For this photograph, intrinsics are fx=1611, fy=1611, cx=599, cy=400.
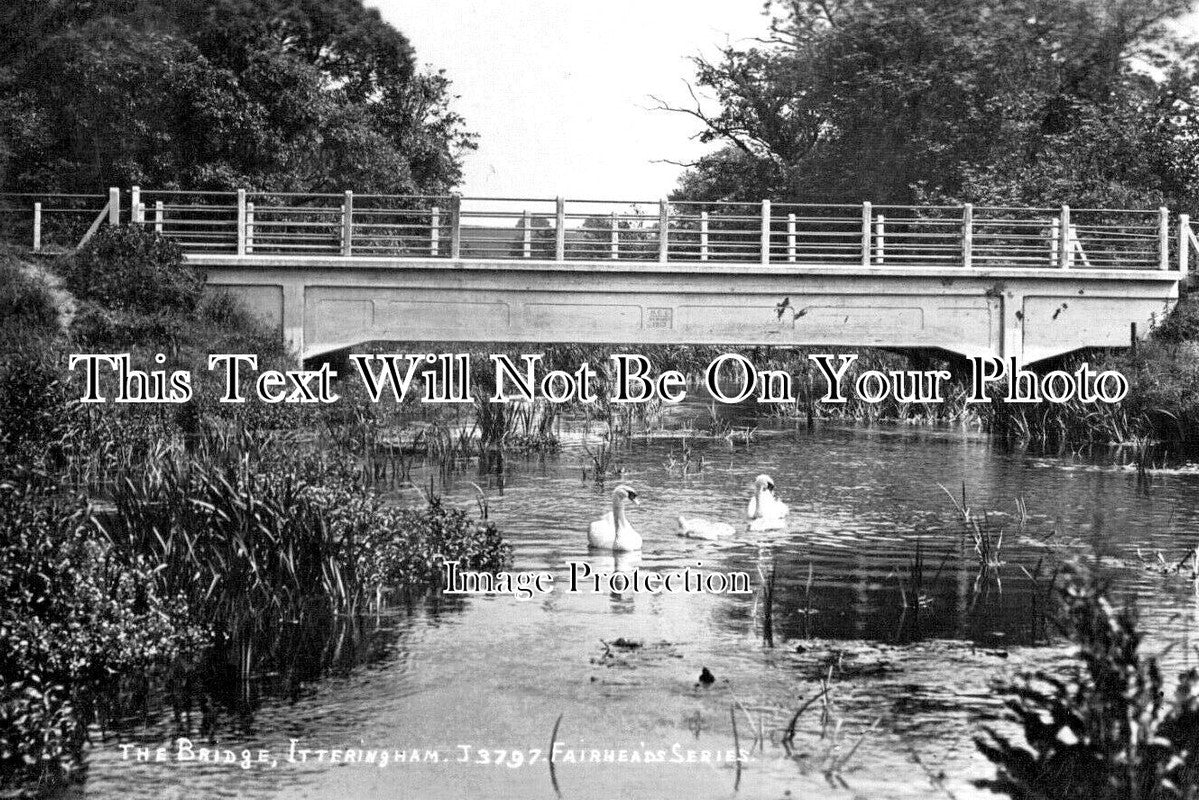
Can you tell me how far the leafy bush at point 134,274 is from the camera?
2098cm

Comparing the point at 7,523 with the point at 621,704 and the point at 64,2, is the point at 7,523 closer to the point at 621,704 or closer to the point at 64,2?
the point at 621,704

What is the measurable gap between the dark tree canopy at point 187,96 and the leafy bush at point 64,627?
1864 centimetres

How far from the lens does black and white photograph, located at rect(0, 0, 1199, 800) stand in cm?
647

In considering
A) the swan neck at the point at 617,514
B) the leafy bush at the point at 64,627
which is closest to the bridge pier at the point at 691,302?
the swan neck at the point at 617,514

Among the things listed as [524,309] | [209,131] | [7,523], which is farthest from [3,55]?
[7,523]

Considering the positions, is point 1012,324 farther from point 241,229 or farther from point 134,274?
point 134,274

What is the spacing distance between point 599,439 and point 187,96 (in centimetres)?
1036

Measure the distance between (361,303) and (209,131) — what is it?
5541mm

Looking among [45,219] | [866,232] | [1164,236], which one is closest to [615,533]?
[866,232]

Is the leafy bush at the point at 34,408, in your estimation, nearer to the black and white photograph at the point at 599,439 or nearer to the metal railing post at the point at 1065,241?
the black and white photograph at the point at 599,439

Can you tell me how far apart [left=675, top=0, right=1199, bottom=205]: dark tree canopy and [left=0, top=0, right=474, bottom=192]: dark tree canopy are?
9.67 m

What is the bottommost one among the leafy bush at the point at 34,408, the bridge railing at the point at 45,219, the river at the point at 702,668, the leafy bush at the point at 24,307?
the river at the point at 702,668

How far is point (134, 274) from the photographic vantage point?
21094 millimetres

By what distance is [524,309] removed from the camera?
22797mm
